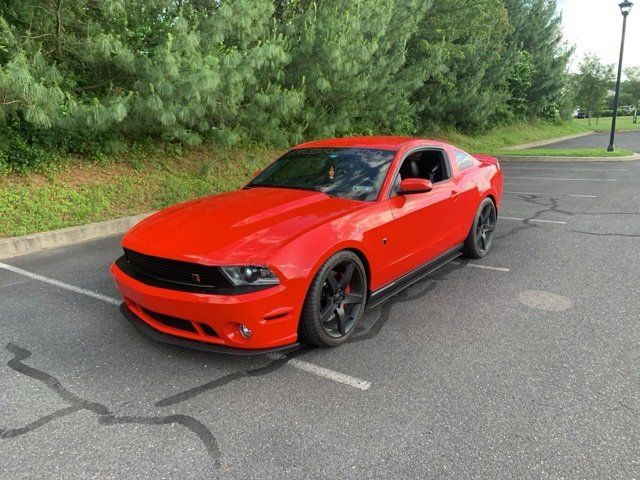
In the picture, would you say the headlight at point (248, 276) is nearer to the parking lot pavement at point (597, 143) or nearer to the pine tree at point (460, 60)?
the pine tree at point (460, 60)

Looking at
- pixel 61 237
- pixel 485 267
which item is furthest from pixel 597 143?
pixel 61 237

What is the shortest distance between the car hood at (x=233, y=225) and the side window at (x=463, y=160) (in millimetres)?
2022

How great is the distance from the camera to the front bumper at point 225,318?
2812 mm

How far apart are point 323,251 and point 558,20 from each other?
33583 mm

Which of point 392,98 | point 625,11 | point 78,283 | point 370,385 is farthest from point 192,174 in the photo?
point 625,11

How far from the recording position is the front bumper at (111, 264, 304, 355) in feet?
9.23

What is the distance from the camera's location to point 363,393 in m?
2.80

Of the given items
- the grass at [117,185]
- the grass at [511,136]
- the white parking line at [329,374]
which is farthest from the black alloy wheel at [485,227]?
the grass at [511,136]

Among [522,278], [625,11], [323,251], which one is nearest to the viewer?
[323,251]

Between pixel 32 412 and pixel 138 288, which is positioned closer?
pixel 32 412

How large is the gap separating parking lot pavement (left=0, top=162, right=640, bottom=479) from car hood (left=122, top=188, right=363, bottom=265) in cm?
80

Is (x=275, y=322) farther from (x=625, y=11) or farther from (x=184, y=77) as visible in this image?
(x=625, y=11)

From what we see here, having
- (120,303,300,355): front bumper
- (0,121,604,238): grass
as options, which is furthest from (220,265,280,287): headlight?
(0,121,604,238): grass

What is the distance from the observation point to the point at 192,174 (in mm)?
9867
